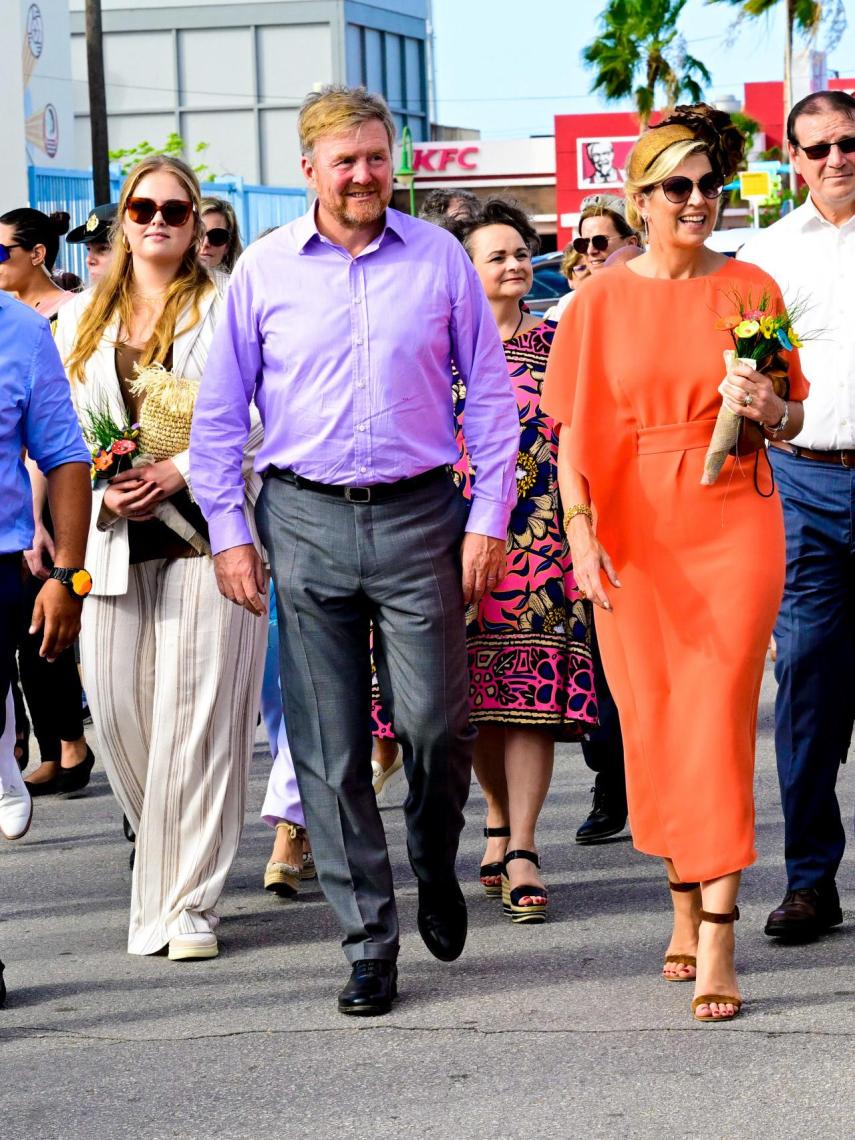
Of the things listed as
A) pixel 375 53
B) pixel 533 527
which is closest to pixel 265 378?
pixel 533 527

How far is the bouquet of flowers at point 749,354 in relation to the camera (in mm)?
5102

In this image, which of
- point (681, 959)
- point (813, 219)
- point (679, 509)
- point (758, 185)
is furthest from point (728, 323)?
point (758, 185)

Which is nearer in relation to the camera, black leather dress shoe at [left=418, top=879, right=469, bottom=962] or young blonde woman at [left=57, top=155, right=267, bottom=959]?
black leather dress shoe at [left=418, top=879, right=469, bottom=962]

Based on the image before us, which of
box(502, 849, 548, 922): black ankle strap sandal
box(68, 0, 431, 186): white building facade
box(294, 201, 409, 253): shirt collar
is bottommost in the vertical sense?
box(502, 849, 548, 922): black ankle strap sandal

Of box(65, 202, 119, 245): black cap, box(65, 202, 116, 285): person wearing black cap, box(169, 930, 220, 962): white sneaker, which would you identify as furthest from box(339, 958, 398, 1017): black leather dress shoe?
box(65, 202, 119, 245): black cap

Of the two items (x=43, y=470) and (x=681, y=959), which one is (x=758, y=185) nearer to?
(x=681, y=959)

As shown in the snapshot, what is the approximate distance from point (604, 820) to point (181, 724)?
207 cm

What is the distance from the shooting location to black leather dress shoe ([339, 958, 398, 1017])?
5281 millimetres

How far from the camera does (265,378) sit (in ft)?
17.7

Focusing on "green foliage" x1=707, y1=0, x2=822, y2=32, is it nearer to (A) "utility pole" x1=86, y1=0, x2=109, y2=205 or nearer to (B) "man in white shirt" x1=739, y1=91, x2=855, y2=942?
(A) "utility pole" x1=86, y1=0, x2=109, y2=205

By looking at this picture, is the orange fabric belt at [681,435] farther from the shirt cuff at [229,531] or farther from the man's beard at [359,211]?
the shirt cuff at [229,531]

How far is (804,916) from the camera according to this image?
585 centimetres

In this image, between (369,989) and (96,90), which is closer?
(369,989)

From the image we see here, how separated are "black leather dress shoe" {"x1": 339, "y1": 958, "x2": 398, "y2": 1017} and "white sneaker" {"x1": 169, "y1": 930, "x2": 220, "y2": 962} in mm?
718
